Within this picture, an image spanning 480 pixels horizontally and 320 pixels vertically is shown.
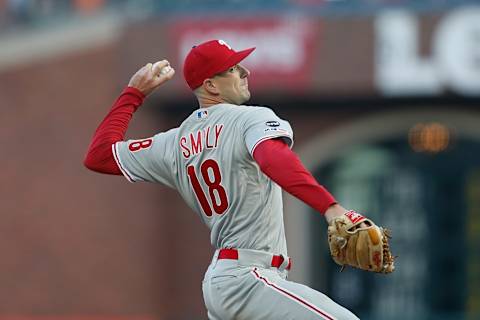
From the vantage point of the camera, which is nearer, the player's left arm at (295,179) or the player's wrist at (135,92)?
the player's left arm at (295,179)

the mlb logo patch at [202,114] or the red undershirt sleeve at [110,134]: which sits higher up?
the mlb logo patch at [202,114]

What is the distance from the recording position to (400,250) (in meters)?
16.5

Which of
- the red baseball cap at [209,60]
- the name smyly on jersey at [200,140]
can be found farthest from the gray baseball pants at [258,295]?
the red baseball cap at [209,60]

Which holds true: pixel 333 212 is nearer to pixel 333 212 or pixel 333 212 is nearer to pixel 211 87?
pixel 333 212

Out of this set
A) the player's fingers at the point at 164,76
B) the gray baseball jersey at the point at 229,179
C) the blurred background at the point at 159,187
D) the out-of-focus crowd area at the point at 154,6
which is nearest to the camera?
the gray baseball jersey at the point at 229,179

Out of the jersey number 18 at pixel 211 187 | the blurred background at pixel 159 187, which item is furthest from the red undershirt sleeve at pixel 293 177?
the blurred background at pixel 159 187

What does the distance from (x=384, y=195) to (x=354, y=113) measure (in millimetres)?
1196

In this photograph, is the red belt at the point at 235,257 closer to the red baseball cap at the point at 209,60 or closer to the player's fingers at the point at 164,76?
the red baseball cap at the point at 209,60

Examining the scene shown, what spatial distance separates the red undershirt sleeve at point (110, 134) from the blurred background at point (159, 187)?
9.58 meters

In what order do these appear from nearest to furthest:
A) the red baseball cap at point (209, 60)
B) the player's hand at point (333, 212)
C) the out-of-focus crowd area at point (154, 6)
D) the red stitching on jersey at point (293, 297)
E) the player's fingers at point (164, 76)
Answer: the player's hand at point (333, 212) < the red stitching on jersey at point (293, 297) < the red baseball cap at point (209, 60) < the player's fingers at point (164, 76) < the out-of-focus crowd area at point (154, 6)

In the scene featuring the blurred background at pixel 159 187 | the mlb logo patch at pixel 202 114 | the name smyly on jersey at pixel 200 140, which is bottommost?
the blurred background at pixel 159 187

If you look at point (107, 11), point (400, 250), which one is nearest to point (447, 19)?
point (400, 250)

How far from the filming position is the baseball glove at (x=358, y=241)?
4.83 meters

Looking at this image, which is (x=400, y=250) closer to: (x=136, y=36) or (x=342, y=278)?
(x=342, y=278)
